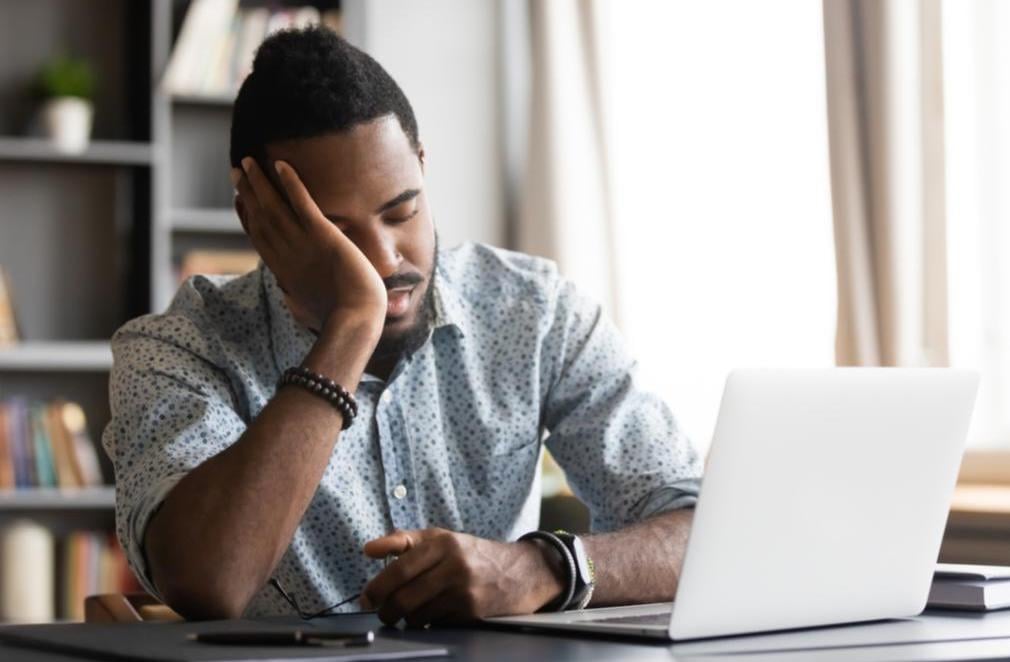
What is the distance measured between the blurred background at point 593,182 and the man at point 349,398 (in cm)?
107

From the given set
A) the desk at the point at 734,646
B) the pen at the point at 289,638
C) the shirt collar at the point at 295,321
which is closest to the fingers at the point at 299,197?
the shirt collar at the point at 295,321

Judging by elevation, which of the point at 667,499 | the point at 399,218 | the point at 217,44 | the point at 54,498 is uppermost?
the point at 217,44

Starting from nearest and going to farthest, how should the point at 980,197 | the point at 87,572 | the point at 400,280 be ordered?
the point at 400,280, the point at 980,197, the point at 87,572

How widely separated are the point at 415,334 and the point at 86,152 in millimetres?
2071

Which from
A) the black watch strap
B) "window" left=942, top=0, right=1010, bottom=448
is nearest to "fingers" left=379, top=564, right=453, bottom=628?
the black watch strap

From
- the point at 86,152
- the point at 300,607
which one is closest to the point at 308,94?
the point at 300,607

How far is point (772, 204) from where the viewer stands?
3143mm

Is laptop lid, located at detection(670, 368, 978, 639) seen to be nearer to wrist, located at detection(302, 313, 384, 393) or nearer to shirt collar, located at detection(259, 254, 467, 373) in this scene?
wrist, located at detection(302, 313, 384, 393)

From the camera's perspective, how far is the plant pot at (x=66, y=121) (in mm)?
3549

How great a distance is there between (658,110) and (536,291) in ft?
5.82

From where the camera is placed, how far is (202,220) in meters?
3.64

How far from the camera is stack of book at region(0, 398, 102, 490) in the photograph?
11.5 feet

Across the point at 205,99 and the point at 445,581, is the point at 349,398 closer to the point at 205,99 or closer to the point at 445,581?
the point at 445,581

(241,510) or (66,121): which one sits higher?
(66,121)
